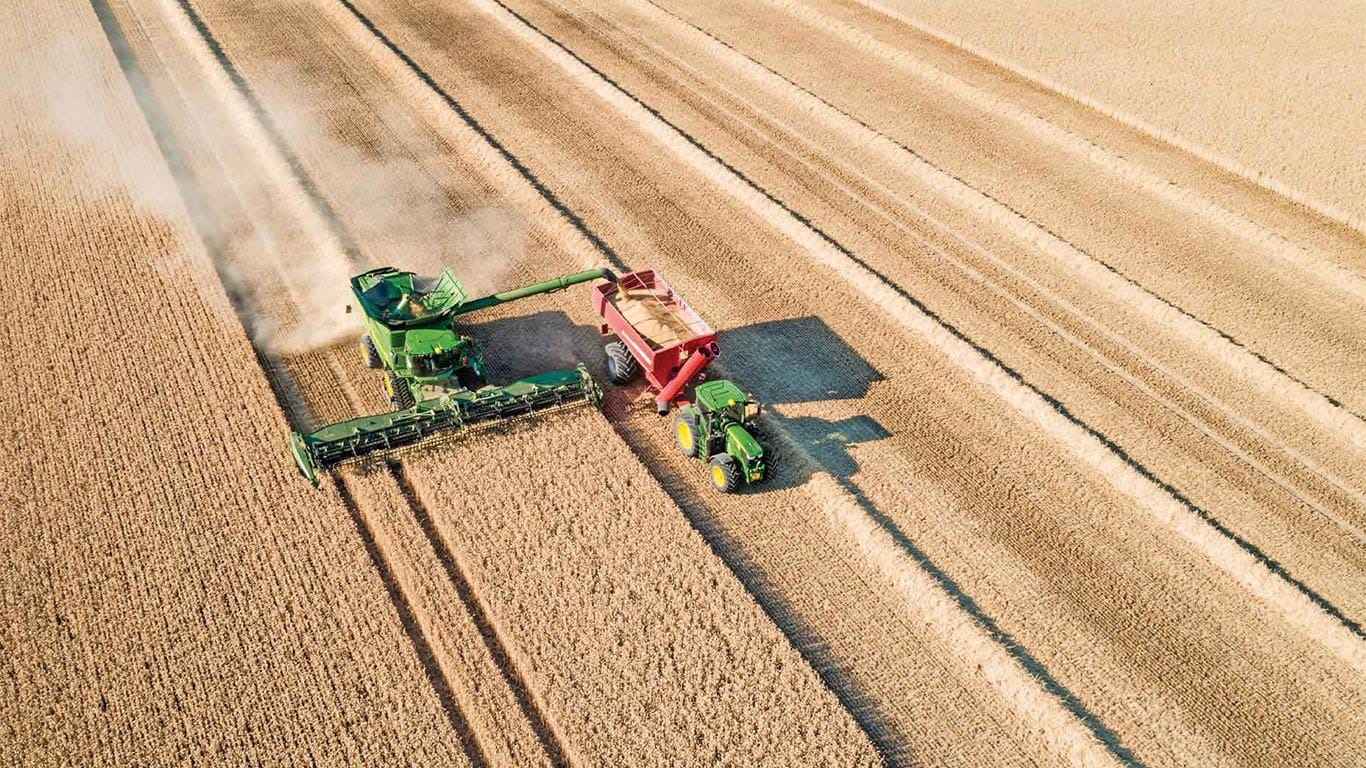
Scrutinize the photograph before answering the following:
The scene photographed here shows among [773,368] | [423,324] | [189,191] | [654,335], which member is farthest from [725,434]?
[189,191]

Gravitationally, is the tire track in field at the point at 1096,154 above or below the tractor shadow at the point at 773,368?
above

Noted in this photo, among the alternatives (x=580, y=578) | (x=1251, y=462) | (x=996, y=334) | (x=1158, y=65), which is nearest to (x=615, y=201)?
(x=996, y=334)

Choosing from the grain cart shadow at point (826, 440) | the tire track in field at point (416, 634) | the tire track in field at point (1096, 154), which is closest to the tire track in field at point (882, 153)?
the tire track in field at point (1096, 154)

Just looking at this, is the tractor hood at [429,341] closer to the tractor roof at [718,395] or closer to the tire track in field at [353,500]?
the tire track in field at [353,500]

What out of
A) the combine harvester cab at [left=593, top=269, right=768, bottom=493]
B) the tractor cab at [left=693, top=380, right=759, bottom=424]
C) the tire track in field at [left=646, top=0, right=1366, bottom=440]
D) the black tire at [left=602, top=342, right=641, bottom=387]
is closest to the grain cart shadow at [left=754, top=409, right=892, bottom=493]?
the combine harvester cab at [left=593, top=269, right=768, bottom=493]

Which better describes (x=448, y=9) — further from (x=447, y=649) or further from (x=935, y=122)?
(x=447, y=649)

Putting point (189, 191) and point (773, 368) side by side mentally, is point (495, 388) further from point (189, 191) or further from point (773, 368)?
point (189, 191)
